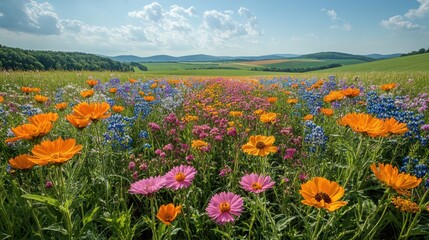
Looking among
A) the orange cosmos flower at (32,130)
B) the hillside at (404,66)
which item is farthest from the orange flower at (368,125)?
the hillside at (404,66)

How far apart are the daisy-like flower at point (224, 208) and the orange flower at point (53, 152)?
798mm

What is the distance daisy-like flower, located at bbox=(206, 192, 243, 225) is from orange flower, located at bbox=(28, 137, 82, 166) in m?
0.80

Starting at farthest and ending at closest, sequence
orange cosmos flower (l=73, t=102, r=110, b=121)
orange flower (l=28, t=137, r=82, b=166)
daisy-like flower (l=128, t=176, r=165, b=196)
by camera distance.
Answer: orange cosmos flower (l=73, t=102, r=110, b=121) < daisy-like flower (l=128, t=176, r=165, b=196) < orange flower (l=28, t=137, r=82, b=166)

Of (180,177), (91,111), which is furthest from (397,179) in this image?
(91,111)

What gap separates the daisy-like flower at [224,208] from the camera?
1.33 m

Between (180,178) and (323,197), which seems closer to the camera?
(323,197)

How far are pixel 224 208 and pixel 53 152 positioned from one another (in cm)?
101

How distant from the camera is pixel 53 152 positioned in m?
1.39

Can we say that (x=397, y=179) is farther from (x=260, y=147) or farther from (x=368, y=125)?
(x=260, y=147)

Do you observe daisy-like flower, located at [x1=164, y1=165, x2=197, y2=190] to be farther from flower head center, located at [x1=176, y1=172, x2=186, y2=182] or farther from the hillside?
the hillside

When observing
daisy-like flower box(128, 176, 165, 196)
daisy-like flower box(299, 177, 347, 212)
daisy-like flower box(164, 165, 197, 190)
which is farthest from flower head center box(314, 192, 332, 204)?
daisy-like flower box(128, 176, 165, 196)

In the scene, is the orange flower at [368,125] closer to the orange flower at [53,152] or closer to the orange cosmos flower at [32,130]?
the orange flower at [53,152]

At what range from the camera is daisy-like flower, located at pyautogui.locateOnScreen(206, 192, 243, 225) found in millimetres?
1327

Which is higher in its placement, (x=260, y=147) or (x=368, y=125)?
(x=368, y=125)
